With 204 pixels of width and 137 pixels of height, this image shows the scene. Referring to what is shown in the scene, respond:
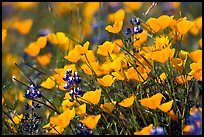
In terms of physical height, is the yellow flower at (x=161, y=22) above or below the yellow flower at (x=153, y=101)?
above

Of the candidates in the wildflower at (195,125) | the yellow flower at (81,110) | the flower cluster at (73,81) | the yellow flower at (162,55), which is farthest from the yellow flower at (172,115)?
the flower cluster at (73,81)

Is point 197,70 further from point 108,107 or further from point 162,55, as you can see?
point 108,107

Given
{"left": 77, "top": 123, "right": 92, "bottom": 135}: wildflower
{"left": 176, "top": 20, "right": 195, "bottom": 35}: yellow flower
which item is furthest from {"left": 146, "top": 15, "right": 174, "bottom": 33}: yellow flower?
{"left": 77, "top": 123, "right": 92, "bottom": 135}: wildflower

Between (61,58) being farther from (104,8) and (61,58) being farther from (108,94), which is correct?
(104,8)

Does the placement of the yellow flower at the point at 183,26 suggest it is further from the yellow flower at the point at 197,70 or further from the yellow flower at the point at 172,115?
the yellow flower at the point at 172,115

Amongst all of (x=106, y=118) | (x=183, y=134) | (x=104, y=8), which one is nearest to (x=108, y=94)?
(x=106, y=118)

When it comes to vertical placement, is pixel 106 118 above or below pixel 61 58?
below

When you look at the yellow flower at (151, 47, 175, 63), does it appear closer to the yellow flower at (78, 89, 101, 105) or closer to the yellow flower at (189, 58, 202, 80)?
the yellow flower at (189, 58, 202, 80)

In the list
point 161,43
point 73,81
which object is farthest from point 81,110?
point 161,43

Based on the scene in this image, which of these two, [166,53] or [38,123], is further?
[38,123]

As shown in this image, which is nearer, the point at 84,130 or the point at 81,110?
the point at 81,110

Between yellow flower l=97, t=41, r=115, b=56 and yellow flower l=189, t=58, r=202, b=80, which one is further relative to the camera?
yellow flower l=97, t=41, r=115, b=56
